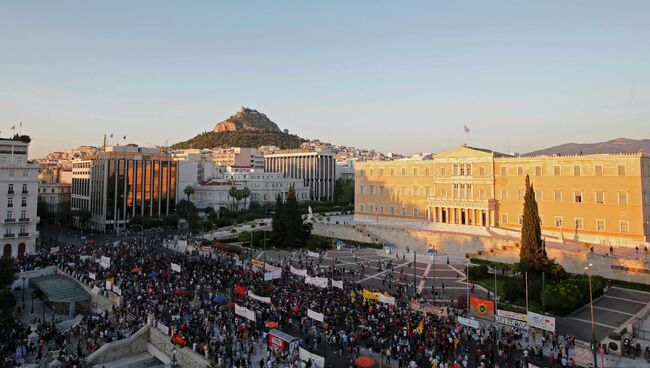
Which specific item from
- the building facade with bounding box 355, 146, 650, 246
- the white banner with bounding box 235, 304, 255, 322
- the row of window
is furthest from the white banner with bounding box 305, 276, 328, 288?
the row of window

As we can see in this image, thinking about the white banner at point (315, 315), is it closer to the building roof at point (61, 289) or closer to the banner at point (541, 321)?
the banner at point (541, 321)

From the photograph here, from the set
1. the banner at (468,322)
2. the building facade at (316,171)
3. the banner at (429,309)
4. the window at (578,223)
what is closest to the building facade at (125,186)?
the building facade at (316,171)

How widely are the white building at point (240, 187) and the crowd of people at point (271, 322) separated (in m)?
57.3

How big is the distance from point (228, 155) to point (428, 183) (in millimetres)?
107521

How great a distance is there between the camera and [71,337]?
1180 inches

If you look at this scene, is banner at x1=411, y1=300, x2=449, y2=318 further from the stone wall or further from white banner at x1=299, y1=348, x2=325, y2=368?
the stone wall

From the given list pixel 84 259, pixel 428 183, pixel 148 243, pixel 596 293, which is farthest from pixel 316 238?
pixel 596 293

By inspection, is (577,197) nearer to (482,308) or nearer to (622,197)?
(622,197)

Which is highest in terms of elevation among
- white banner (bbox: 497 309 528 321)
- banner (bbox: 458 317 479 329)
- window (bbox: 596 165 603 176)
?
window (bbox: 596 165 603 176)

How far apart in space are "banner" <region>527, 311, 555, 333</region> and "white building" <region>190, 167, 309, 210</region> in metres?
74.6

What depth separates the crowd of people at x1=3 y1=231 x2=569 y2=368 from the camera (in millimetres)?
23047

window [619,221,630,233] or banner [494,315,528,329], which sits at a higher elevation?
window [619,221,630,233]

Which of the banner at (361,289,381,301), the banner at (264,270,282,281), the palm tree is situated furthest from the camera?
the palm tree

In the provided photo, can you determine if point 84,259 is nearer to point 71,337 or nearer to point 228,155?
point 71,337
